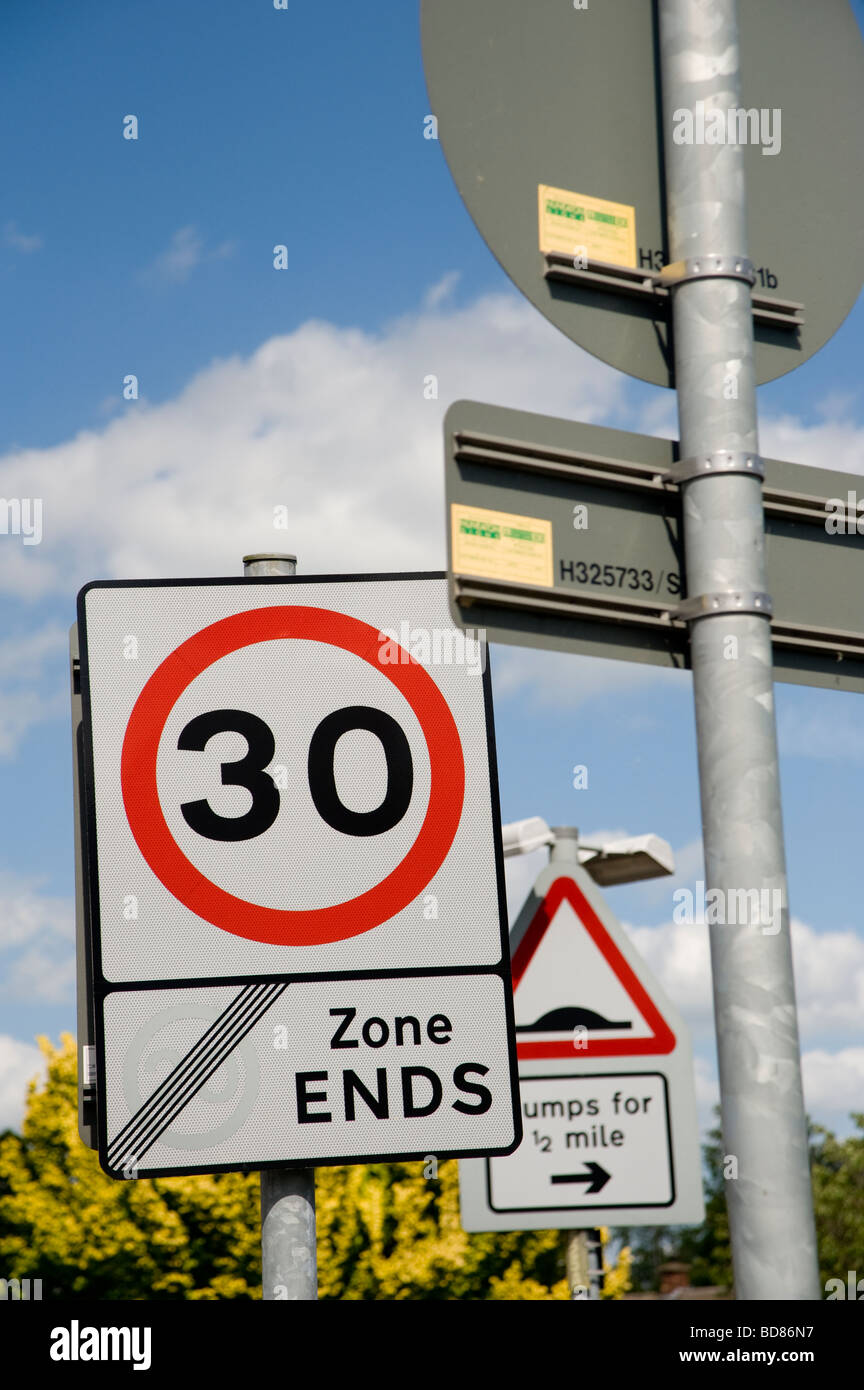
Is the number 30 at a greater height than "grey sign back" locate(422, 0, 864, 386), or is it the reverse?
"grey sign back" locate(422, 0, 864, 386)

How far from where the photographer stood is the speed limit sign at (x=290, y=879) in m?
2.77

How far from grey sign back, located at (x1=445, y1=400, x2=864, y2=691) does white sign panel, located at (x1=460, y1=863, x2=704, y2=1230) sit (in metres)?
2.29

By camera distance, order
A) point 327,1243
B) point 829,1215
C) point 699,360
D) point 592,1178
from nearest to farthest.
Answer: point 699,360 < point 592,1178 < point 327,1243 < point 829,1215

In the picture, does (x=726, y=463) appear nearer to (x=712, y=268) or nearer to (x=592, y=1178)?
(x=712, y=268)

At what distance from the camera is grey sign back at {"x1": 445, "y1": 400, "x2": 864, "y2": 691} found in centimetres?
268

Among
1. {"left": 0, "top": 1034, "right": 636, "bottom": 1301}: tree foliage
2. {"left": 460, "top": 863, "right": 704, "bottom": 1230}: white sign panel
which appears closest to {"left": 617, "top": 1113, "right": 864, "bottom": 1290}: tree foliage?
{"left": 0, "top": 1034, "right": 636, "bottom": 1301}: tree foliage

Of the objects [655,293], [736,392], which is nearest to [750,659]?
[736,392]

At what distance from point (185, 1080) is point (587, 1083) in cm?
270

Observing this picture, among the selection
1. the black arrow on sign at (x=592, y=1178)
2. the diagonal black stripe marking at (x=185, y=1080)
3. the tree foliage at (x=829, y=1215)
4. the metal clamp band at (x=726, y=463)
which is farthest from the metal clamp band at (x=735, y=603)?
the tree foliage at (x=829, y=1215)

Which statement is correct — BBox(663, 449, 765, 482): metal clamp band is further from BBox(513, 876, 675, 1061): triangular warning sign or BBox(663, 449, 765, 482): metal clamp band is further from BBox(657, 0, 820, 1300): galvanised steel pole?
BBox(513, 876, 675, 1061): triangular warning sign

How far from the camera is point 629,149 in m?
3.00

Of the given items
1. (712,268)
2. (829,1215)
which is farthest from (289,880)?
(829,1215)

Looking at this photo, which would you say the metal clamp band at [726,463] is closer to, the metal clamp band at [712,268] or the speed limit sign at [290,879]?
the metal clamp band at [712,268]

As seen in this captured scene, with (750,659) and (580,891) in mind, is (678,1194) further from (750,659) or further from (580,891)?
(750,659)
